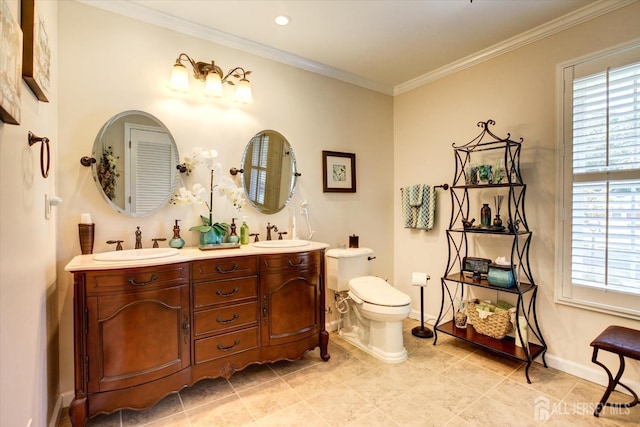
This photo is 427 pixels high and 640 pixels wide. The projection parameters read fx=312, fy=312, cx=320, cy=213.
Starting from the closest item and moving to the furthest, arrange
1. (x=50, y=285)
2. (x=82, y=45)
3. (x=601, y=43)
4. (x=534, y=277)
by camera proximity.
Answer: (x=50, y=285) → (x=82, y=45) → (x=601, y=43) → (x=534, y=277)

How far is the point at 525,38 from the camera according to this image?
98.9 inches

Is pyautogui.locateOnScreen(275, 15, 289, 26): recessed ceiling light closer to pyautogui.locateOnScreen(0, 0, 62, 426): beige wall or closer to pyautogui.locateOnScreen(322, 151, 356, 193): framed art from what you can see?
pyautogui.locateOnScreen(322, 151, 356, 193): framed art

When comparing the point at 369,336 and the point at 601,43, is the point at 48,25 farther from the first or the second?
the point at 601,43

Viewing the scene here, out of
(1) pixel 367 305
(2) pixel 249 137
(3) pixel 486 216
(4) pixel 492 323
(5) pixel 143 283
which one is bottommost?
(4) pixel 492 323

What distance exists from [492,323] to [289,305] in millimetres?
1653

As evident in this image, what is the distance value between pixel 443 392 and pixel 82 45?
3.26m

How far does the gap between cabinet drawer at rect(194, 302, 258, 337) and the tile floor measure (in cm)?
47

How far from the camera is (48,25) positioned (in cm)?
171

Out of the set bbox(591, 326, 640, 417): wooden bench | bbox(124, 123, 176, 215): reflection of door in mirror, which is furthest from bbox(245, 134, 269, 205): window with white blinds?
bbox(591, 326, 640, 417): wooden bench

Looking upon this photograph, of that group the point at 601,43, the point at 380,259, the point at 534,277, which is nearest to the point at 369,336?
the point at 380,259

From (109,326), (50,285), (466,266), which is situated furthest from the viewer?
(466,266)

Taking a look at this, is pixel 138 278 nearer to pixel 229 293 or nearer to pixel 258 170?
pixel 229 293

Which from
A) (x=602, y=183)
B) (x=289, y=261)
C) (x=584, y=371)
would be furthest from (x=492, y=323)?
(x=289, y=261)

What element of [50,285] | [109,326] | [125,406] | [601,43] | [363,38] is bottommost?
[125,406]
